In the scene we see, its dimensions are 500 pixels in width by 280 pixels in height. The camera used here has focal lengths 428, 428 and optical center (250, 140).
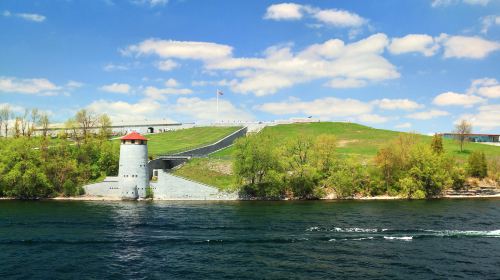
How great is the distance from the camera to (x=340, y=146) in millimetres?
132000

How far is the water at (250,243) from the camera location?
33.8 m

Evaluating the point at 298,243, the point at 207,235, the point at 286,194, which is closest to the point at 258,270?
the point at 298,243

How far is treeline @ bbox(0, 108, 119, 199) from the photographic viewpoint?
84656 millimetres

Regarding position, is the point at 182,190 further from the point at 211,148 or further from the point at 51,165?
the point at 211,148

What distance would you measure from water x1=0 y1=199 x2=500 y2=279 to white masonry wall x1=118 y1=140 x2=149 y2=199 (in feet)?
62.4

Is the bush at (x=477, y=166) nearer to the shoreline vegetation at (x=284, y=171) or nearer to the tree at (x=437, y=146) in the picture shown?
the shoreline vegetation at (x=284, y=171)

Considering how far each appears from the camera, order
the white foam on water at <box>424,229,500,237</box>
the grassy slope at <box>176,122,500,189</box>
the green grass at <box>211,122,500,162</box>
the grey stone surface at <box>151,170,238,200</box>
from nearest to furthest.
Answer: the white foam on water at <box>424,229,500,237</box> → the grey stone surface at <box>151,170,238,200</box> → the grassy slope at <box>176,122,500,189</box> → the green grass at <box>211,122,500,162</box>

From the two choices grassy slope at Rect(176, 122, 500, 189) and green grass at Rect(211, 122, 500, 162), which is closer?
grassy slope at Rect(176, 122, 500, 189)

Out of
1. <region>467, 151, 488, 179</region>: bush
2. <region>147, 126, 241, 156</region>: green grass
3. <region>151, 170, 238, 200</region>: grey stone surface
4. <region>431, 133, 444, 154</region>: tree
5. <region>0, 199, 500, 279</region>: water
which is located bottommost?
<region>0, 199, 500, 279</region>: water

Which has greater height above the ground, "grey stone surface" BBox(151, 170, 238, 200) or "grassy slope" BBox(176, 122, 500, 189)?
"grassy slope" BBox(176, 122, 500, 189)

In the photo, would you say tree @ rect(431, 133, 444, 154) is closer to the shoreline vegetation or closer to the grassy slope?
the shoreline vegetation

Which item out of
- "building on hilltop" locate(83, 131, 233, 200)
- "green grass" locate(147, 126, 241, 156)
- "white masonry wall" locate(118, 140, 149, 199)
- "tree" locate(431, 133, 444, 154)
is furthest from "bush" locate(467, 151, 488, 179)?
"white masonry wall" locate(118, 140, 149, 199)

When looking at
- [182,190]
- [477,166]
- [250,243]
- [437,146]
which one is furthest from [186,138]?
[250,243]

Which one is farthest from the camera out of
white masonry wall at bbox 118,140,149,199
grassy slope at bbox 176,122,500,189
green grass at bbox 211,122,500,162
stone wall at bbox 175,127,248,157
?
green grass at bbox 211,122,500,162
